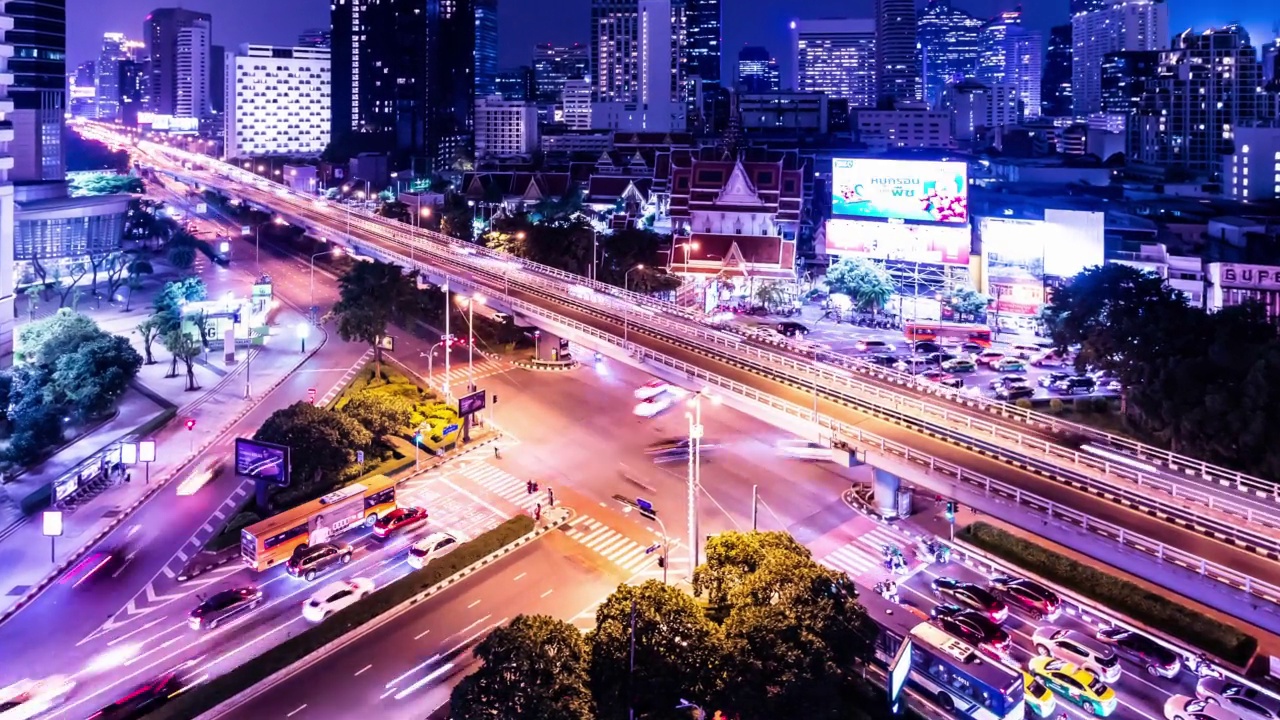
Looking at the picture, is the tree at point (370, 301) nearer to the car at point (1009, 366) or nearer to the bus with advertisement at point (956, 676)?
the bus with advertisement at point (956, 676)

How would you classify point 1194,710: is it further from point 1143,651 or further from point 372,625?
point 372,625

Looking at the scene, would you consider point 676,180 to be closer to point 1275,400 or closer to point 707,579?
point 1275,400

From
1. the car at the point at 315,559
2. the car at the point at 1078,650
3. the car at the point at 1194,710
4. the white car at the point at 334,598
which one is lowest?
the car at the point at 1194,710

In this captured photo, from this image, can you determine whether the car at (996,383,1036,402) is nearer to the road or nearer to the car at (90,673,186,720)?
the road

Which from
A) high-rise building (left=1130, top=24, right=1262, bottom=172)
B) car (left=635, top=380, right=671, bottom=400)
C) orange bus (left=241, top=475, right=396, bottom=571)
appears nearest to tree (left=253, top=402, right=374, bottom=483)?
orange bus (left=241, top=475, right=396, bottom=571)

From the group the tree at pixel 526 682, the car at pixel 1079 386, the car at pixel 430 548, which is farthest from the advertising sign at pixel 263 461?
the car at pixel 1079 386
